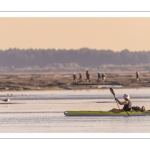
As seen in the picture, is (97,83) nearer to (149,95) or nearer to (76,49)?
(149,95)

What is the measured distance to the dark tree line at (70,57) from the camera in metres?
35.6

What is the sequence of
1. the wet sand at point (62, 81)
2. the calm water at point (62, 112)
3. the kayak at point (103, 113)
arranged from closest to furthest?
1. the calm water at point (62, 112)
2. the kayak at point (103, 113)
3. the wet sand at point (62, 81)

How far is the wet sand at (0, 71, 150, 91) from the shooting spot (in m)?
37.9

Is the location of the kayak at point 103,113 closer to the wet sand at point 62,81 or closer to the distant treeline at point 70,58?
the wet sand at point 62,81

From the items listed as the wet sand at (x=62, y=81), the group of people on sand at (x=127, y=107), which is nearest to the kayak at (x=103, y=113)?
the group of people on sand at (x=127, y=107)

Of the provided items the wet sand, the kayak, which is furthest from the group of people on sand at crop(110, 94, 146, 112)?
the wet sand

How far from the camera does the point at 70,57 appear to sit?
3638cm

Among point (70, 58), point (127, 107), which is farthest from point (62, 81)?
point (127, 107)

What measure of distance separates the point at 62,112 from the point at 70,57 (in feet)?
6.74

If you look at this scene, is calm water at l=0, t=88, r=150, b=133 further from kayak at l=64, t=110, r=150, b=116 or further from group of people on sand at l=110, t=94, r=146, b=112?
group of people on sand at l=110, t=94, r=146, b=112

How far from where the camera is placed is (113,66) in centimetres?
3697

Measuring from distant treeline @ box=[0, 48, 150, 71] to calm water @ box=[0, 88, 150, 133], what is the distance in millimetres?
1630

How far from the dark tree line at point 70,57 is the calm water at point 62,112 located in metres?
1.72
